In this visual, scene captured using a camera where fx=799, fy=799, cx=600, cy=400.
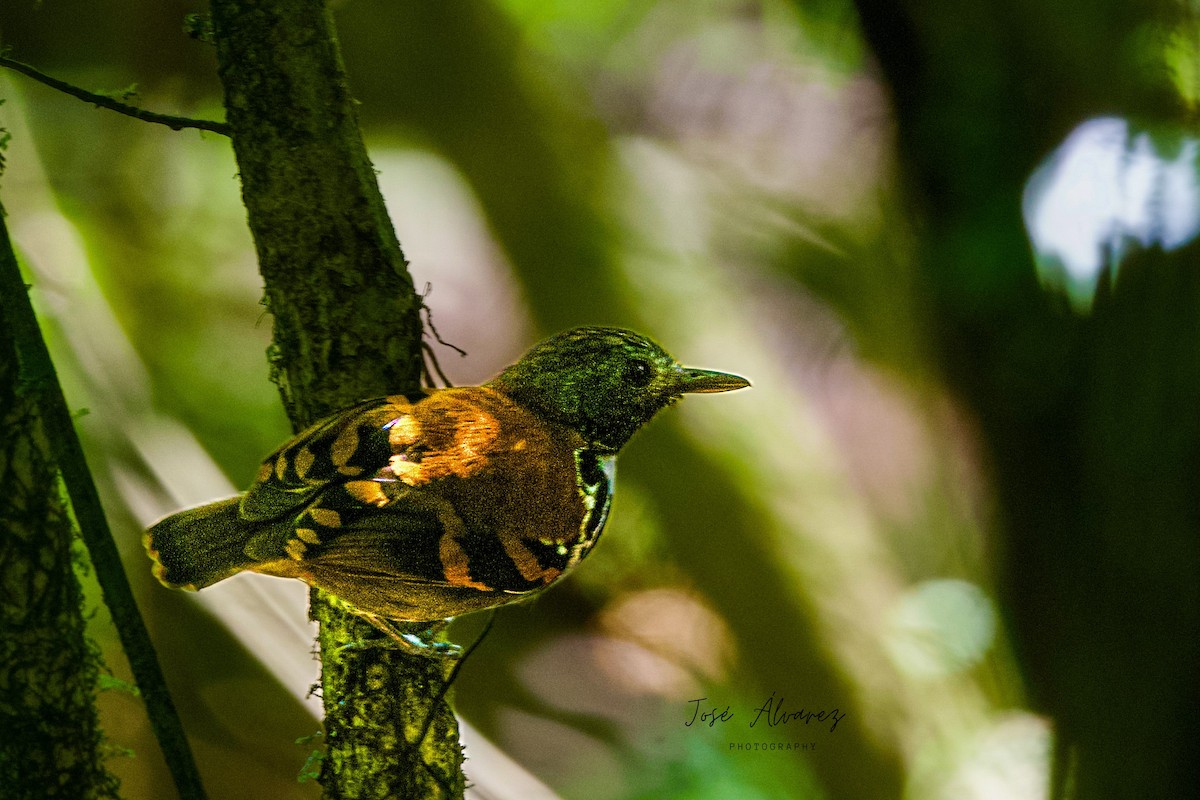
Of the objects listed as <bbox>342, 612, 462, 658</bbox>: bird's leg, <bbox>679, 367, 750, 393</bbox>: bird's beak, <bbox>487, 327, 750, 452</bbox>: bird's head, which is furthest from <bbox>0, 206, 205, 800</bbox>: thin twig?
<bbox>679, 367, 750, 393</bbox>: bird's beak

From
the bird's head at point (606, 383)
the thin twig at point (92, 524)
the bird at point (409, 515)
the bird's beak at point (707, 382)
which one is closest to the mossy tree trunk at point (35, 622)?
the thin twig at point (92, 524)

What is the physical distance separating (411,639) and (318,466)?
0.18 m

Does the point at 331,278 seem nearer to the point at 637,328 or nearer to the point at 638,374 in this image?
the point at 638,374

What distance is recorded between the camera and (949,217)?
109cm

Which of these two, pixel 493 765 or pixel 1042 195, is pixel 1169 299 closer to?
pixel 1042 195

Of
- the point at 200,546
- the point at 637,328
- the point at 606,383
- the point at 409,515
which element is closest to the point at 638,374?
the point at 606,383

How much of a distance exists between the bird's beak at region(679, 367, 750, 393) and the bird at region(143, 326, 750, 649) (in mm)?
116

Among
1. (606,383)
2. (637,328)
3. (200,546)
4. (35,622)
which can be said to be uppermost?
(637,328)

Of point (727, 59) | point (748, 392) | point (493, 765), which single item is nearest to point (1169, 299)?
point (748, 392)

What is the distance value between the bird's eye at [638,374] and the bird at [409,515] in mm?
79

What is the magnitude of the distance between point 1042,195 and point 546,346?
727 millimetres

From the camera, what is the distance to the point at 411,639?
688 millimetres

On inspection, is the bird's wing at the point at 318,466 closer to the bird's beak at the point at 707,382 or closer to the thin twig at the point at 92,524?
the thin twig at the point at 92,524

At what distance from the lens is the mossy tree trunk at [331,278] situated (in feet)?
2.22
